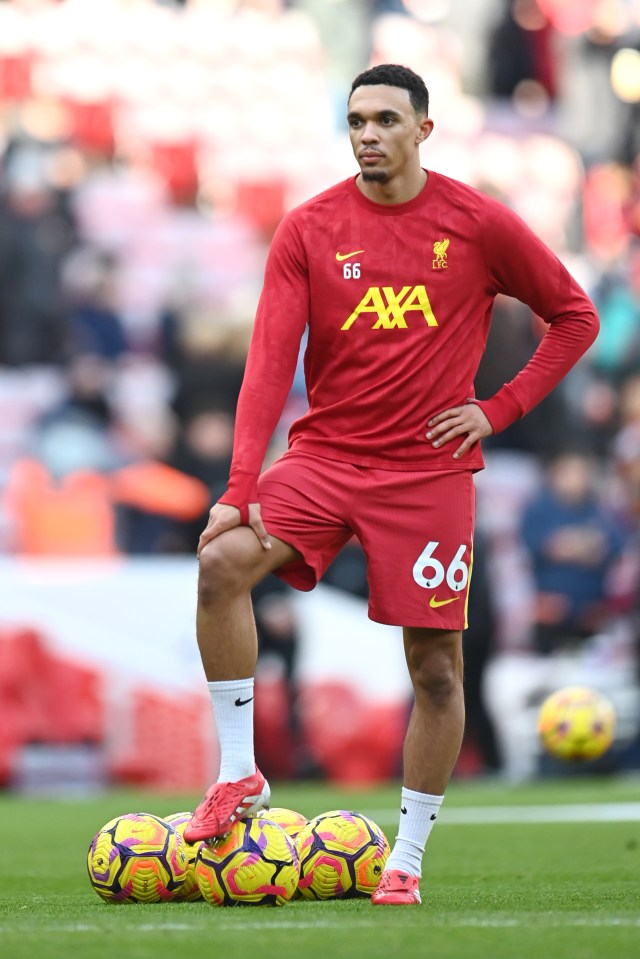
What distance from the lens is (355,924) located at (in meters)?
4.44

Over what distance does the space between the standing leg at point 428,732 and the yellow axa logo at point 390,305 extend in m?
0.91

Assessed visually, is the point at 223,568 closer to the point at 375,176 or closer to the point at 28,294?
the point at 375,176

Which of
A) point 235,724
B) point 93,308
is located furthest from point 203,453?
point 235,724

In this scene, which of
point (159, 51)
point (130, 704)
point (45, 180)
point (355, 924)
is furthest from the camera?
point (159, 51)

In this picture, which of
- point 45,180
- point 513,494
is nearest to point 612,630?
point 513,494

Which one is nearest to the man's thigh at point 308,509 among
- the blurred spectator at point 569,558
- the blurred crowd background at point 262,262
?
the blurred crowd background at point 262,262

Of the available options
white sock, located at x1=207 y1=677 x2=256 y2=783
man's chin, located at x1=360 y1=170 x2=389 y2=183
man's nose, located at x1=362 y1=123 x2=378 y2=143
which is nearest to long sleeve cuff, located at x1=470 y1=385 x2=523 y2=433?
man's chin, located at x1=360 y1=170 x2=389 y2=183

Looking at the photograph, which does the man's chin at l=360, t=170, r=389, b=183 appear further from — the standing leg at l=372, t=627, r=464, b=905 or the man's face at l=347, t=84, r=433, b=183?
the standing leg at l=372, t=627, r=464, b=905

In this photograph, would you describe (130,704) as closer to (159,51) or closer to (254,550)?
(254,550)

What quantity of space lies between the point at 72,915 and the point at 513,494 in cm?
961

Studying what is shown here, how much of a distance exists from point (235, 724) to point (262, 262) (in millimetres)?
11568

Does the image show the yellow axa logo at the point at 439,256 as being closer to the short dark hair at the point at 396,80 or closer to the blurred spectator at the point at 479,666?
the short dark hair at the point at 396,80

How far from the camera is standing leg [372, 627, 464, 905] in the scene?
208 inches

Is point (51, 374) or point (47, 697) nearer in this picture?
point (47, 697)
